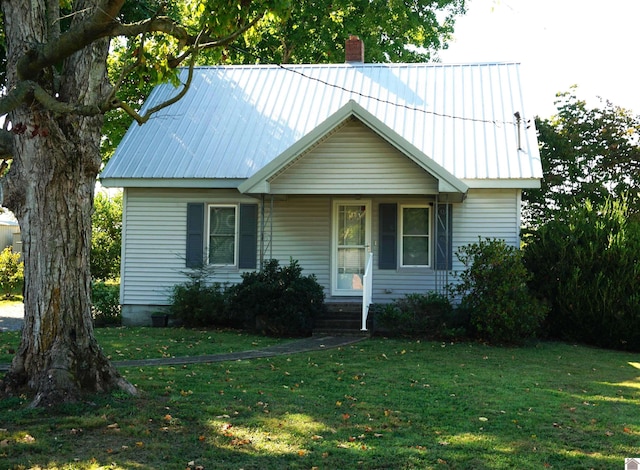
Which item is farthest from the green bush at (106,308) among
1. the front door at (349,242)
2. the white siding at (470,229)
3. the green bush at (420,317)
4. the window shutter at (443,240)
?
the window shutter at (443,240)

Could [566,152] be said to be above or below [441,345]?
above

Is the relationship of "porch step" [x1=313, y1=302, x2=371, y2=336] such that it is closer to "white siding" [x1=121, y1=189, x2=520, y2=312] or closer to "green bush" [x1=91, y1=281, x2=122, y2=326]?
"white siding" [x1=121, y1=189, x2=520, y2=312]

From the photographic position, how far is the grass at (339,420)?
6.01m

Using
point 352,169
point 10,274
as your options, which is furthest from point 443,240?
point 10,274

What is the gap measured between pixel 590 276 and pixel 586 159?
25.9 ft

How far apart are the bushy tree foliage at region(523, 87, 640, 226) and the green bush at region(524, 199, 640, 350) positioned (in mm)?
6017

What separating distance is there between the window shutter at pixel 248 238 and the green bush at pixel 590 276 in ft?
20.4

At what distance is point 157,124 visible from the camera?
18812 mm

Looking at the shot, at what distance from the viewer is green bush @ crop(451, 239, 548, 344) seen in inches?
535

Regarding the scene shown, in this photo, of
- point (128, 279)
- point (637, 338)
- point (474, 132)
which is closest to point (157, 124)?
point (128, 279)

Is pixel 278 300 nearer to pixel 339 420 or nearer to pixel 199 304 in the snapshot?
pixel 199 304

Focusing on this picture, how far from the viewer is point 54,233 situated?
305 inches

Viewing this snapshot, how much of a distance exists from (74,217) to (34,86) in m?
1.51

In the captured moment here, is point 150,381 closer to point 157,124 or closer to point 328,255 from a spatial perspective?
point 328,255
